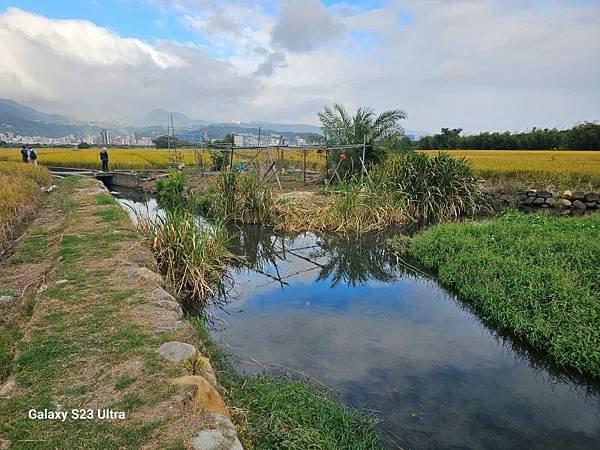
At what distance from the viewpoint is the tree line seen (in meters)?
24.7

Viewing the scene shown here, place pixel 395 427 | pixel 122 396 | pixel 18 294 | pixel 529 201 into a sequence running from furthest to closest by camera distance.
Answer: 1. pixel 529 201
2. pixel 18 294
3. pixel 395 427
4. pixel 122 396

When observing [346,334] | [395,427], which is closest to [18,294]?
[346,334]

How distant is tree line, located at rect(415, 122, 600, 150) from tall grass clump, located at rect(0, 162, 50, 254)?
22.2m

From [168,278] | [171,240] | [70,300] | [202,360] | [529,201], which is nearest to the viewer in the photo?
[202,360]

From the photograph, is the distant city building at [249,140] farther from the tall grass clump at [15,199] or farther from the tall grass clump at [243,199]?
the tall grass clump at [15,199]

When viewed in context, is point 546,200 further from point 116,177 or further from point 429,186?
point 116,177

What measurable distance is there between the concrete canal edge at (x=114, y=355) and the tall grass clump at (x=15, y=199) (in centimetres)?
251

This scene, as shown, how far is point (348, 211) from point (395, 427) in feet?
23.3

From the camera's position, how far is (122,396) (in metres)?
2.48

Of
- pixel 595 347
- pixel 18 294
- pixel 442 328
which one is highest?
pixel 18 294

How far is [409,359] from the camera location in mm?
4414

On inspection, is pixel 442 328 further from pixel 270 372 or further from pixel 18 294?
pixel 18 294

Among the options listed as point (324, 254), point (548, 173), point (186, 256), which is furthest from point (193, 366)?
point (548, 173)

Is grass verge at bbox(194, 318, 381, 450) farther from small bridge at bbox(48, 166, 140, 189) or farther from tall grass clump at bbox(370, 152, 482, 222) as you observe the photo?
small bridge at bbox(48, 166, 140, 189)
